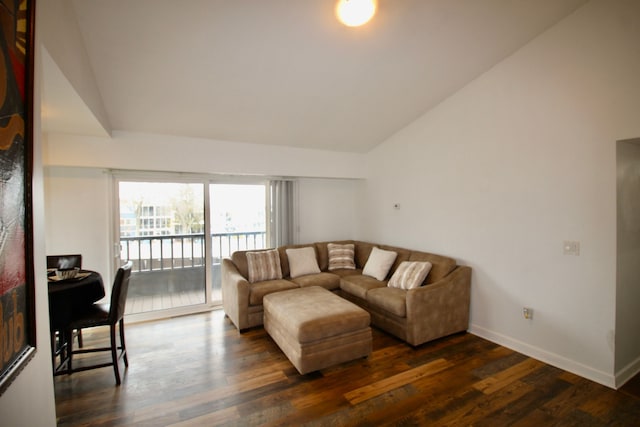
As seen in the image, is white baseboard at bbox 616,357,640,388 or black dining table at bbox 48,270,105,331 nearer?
black dining table at bbox 48,270,105,331

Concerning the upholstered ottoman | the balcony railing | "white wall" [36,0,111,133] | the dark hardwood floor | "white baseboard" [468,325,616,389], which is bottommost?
the dark hardwood floor

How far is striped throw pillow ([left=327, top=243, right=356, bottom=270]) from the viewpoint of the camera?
15.6 ft

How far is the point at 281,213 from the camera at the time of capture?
4785mm

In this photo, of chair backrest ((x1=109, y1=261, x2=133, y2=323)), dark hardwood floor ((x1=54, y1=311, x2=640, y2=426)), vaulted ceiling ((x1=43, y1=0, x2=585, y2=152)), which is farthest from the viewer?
chair backrest ((x1=109, y1=261, x2=133, y2=323))

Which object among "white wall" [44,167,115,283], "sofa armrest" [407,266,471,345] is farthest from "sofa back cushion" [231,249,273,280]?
"sofa armrest" [407,266,471,345]

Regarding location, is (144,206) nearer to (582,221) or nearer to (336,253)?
(336,253)

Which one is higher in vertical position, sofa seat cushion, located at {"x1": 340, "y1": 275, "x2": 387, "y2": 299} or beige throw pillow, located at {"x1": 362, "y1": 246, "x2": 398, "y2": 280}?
beige throw pillow, located at {"x1": 362, "y1": 246, "x2": 398, "y2": 280}

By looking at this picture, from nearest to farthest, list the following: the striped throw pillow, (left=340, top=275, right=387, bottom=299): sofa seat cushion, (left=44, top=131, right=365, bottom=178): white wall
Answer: (left=44, top=131, right=365, bottom=178): white wall → (left=340, top=275, right=387, bottom=299): sofa seat cushion → the striped throw pillow

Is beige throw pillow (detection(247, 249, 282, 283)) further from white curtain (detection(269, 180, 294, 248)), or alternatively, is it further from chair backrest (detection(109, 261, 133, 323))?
chair backrest (detection(109, 261, 133, 323))

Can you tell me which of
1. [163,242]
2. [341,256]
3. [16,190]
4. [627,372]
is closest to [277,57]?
[16,190]

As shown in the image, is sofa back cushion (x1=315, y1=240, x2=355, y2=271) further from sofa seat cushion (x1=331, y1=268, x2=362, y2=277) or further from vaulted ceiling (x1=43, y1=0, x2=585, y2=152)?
vaulted ceiling (x1=43, y1=0, x2=585, y2=152)

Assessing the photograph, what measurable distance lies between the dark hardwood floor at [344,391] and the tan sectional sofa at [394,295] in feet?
0.81

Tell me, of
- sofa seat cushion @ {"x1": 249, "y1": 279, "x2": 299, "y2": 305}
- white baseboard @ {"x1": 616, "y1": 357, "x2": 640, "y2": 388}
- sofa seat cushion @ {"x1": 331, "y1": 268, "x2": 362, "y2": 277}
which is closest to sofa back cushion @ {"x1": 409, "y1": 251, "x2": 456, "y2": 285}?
sofa seat cushion @ {"x1": 331, "y1": 268, "x2": 362, "y2": 277}

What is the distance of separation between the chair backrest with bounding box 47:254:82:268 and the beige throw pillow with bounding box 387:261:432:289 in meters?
3.53
